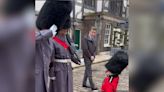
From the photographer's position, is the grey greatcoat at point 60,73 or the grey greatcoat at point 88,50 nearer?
the grey greatcoat at point 60,73

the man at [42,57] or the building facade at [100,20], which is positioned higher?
the man at [42,57]

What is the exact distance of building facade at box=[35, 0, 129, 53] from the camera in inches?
525

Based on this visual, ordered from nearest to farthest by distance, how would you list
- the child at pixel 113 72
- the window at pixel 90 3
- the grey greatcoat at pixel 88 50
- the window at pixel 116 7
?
the child at pixel 113 72
the grey greatcoat at pixel 88 50
the window at pixel 90 3
the window at pixel 116 7

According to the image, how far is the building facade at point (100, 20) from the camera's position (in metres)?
13.3

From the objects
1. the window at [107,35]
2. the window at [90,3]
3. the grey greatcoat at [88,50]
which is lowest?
the window at [107,35]

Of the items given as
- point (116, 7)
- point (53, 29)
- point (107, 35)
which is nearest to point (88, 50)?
point (53, 29)

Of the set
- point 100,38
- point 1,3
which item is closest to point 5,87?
point 1,3

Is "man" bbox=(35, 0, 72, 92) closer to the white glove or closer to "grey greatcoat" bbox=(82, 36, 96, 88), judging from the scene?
the white glove

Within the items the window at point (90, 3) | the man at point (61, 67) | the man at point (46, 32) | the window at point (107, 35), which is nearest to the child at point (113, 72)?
the man at point (61, 67)

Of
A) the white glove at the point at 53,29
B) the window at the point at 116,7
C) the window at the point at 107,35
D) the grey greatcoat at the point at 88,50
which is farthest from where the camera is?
the window at the point at 116,7

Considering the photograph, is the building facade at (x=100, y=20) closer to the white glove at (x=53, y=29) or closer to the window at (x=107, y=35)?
the window at (x=107, y=35)

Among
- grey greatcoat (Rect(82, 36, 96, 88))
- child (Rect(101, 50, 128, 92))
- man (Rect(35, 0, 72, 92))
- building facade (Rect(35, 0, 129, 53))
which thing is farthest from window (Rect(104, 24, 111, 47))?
man (Rect(35, 0, 72, 92))

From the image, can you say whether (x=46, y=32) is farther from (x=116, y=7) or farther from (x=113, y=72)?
(x=116, y=7)

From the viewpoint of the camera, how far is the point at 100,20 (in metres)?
14.6
